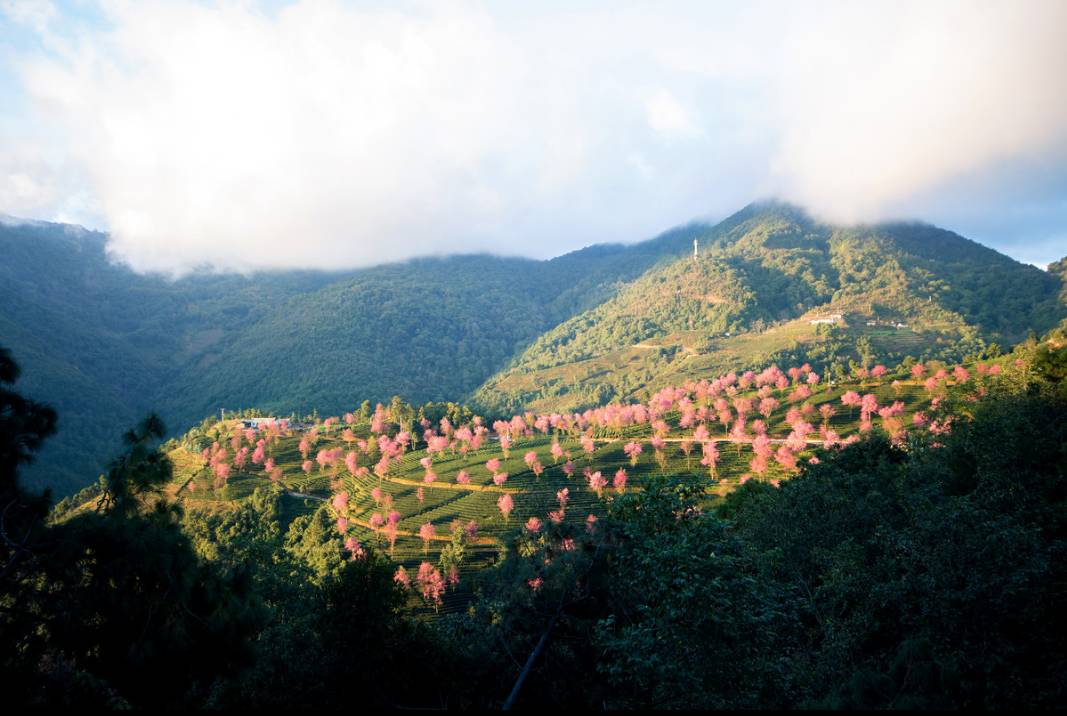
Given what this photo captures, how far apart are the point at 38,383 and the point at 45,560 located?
16811 cm

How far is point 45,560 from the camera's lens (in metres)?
9.48

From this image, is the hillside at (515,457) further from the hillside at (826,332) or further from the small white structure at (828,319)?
the small white structure at (828,319)

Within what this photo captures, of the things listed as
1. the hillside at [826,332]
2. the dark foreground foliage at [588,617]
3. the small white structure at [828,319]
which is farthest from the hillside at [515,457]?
the small white structure at [828,319]

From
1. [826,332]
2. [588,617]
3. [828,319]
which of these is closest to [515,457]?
[588,617]

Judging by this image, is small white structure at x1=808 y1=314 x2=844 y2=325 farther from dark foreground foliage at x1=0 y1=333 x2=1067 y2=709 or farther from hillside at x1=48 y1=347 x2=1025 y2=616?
dark foreground foliage at x1=0 y1=333 x2=1067 y2=709

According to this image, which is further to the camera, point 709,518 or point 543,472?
point 543,472

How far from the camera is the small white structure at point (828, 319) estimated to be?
153250mm

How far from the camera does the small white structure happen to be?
15325cm

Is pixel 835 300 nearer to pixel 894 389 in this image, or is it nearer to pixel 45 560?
pixel 894 389

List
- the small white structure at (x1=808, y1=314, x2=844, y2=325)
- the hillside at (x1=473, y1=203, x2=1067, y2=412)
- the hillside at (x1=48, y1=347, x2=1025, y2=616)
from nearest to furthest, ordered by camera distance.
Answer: the hillside at (x1=48, y1=347, x2=1025, y2=616), the hillside at (x1=473, y1=203, x2=1067, y2=412), the small white structure at (x1=808, y1=314, x2=844, y2=325)

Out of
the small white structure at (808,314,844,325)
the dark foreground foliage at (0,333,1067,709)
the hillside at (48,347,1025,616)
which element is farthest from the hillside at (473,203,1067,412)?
the dark foreground foliage at (0,333,1067,709)

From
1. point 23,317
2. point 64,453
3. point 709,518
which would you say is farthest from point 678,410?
point 23,317

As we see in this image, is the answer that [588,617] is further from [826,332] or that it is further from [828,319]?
[828,319]

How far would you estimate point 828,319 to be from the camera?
158 m
